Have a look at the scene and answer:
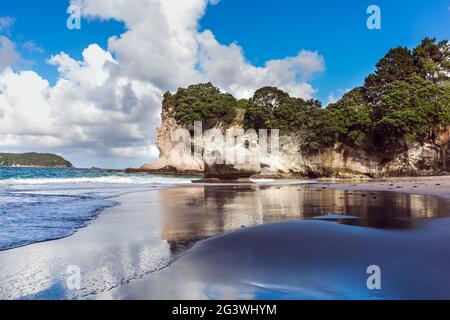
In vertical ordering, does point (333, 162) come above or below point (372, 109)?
below

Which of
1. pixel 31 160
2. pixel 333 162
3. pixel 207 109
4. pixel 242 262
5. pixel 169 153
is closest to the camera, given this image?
pixel 242 262

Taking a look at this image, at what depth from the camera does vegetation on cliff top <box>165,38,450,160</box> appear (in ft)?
136

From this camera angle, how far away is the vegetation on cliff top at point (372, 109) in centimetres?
4141

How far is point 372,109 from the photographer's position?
148 feet

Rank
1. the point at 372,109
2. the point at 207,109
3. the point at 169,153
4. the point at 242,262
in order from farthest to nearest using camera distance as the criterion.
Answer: the point at 169,153 → the point at 207,109 → the point at 372,109 → the point at 242,262

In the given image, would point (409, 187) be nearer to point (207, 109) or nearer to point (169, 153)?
point (207, 109)

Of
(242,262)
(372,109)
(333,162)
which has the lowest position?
(242,262)

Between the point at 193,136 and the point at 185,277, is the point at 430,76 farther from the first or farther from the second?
the point at 185,277

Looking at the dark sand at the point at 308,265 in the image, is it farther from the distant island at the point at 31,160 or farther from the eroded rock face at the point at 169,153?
the distant island at the point at 31,160

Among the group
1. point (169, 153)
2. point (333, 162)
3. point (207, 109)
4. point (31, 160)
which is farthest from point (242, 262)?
point (31, 160)

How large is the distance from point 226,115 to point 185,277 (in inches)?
2293

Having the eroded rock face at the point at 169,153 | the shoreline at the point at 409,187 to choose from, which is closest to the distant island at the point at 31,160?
the eroded rock face at the point at 169,153

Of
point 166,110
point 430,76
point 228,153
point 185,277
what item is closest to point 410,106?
point 430,76

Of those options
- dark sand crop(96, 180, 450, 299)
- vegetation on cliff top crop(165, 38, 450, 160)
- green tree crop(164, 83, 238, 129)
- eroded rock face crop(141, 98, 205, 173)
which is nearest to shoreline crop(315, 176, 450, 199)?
dark sand crop(96, 180, 450, 299)
